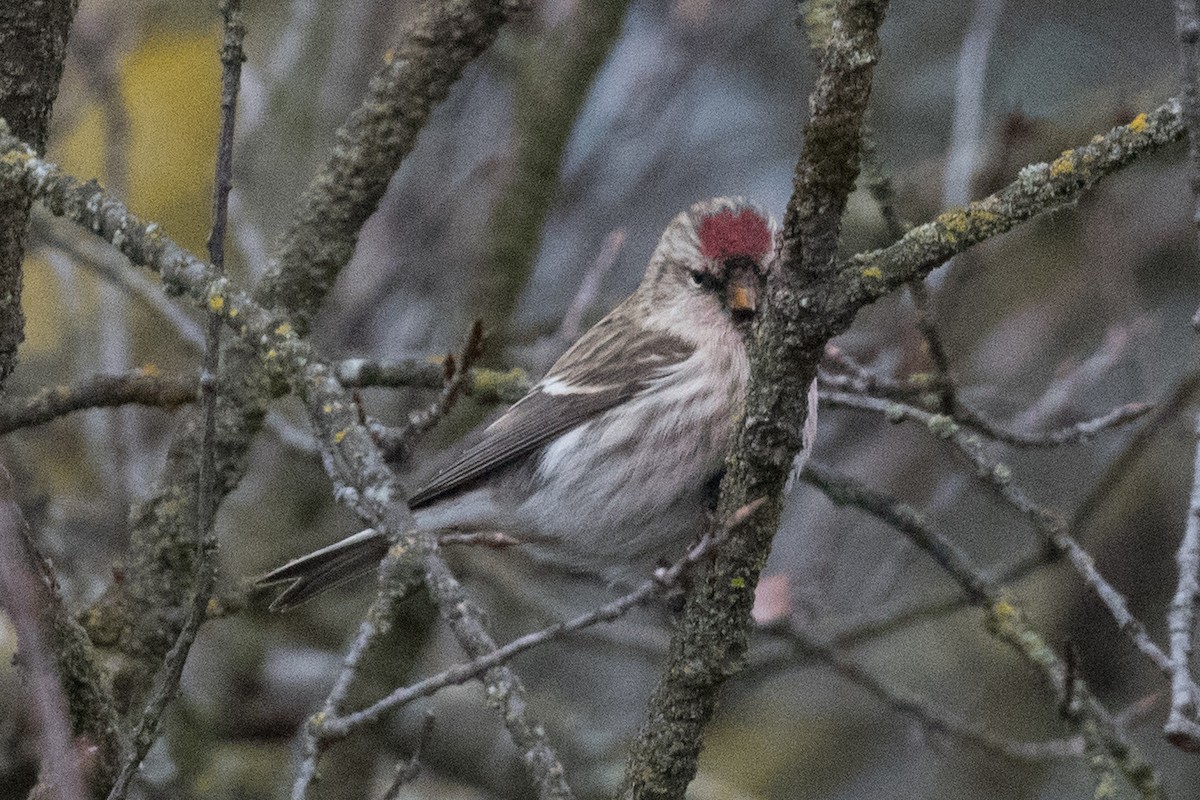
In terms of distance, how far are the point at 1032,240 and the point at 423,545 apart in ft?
13.5

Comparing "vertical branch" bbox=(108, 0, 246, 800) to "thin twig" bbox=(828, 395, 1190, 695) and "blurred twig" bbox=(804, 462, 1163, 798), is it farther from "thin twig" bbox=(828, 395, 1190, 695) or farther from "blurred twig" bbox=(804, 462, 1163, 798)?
"blurred twig" bbox=(804, 462, 1163, 798)

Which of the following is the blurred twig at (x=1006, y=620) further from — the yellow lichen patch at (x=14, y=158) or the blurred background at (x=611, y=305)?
the yellow lichen patch at (x=14, y=158)

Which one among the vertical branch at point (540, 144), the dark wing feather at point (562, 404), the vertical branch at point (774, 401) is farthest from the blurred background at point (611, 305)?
the vertical branch at point (774, 401)

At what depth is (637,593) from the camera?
2143 millimetres

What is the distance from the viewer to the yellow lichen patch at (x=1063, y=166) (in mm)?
2196

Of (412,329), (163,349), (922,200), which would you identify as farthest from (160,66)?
(922,200)

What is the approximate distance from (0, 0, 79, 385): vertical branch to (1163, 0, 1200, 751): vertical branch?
192 centimetres

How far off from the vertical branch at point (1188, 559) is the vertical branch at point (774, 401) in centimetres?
39

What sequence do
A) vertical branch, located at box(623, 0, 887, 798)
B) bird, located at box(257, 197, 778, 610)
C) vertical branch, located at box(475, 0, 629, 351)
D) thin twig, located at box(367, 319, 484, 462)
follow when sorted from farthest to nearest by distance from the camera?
vertical branch, located at box(475, 0, 629, 351)
bird, located at box(257, 197, 778, 610)
thin twig, located at box(367, 319, 484, 462)
vertical branch, located at box(623, 0, 887, 798)

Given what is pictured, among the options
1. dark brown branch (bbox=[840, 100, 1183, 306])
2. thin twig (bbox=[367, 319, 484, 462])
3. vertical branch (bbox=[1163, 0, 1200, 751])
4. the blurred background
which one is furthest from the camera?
the blurred background

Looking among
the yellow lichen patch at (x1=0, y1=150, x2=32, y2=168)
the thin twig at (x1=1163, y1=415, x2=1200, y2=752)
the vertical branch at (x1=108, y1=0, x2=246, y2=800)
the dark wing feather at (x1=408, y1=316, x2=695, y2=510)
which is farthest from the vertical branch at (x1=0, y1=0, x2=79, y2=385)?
the thin twig at (x1=1163, y1=415, x2=1200, y2=752)

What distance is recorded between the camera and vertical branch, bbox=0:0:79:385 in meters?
2.64

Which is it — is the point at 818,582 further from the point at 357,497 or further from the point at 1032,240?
the point at 357,497

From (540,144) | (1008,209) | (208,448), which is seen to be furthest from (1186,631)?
(540,144)
